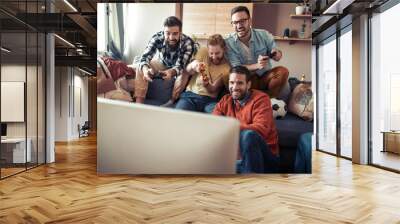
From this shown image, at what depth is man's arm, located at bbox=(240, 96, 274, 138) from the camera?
20.5 feet

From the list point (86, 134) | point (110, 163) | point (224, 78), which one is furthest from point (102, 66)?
point (86, 134)

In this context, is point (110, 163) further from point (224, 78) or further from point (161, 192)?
point (224, 78)

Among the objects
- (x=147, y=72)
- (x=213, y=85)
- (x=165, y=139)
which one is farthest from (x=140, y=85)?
(x=213, y=85)

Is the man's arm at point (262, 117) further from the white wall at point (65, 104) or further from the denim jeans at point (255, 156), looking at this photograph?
the white wall at point (65, 104)

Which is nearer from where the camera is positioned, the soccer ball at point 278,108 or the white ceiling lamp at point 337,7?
the soccer ball at point 278,108

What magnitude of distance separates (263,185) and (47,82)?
4.98 meters

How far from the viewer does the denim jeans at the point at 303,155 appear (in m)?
6.34

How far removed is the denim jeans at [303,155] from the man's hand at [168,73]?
7.38 feet

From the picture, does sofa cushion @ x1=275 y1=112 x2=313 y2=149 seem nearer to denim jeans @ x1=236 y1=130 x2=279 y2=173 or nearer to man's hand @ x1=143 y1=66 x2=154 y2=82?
denim jeans @ x1=236 y1=130 x2=279 y2=173

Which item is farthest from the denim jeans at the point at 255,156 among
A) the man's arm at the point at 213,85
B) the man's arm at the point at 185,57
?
the man's arm at the point at 185,57

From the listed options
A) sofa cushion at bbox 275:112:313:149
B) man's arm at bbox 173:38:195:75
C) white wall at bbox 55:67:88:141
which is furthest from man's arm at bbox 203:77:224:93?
white wall at bbox 55:67:88:141

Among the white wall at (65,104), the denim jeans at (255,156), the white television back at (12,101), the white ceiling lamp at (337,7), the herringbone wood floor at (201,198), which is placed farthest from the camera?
the white wall at (65,104)

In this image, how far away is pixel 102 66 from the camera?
631 centimetres

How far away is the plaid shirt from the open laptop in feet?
2.40
